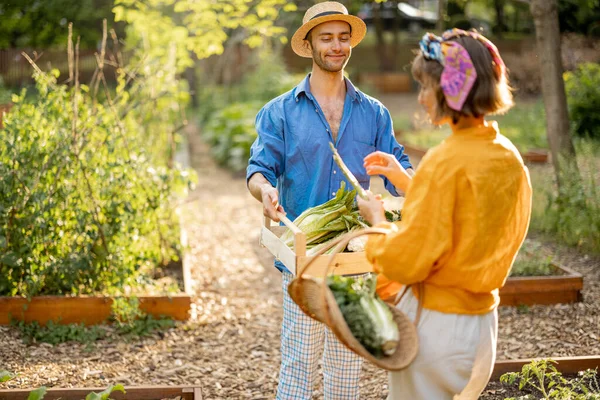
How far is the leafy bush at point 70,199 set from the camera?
547 cm

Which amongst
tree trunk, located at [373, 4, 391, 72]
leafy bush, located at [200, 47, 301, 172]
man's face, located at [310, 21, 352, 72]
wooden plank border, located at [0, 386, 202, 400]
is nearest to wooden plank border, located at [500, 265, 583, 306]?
wooden plank border, located at [0, 386, 202, 400]

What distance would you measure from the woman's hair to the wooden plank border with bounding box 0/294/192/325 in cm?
371

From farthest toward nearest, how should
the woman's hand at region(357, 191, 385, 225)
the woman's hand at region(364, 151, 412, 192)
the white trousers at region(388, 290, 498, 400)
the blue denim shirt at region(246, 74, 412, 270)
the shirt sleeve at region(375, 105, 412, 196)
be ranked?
the shirt sleeve at region(375, 105, 412, 196) → the blue denim shirt at region(246, 74, 412, 270) → the woman's hand at region(364, 151, 412, 192) → the woman's hand at region(357, 191, 385, 225) → the white trousers at region(388, 290, 498, 400)

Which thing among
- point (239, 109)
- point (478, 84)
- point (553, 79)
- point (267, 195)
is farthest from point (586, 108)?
point (478, 84)

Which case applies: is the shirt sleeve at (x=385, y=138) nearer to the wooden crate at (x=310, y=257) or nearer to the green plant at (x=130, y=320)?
the wooden crate at (x=310, y=257)

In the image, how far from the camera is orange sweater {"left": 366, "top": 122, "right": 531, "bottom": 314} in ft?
8.45

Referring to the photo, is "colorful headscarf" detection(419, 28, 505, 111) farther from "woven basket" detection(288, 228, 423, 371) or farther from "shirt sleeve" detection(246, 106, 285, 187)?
"shirt sleeve" detection(246, 106, 285, 187)

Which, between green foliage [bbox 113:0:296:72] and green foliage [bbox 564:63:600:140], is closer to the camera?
green foliage [bbox 113:0:296:72]

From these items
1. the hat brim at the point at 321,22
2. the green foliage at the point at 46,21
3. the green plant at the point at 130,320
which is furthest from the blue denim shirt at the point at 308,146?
the green foliage at the point at 46,21

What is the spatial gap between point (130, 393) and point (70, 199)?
2.07 m

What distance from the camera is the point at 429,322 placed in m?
2.77

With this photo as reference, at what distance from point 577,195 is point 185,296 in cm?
387

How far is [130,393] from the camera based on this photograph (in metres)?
4.22

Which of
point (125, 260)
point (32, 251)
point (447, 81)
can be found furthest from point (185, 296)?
point (447, 81)
